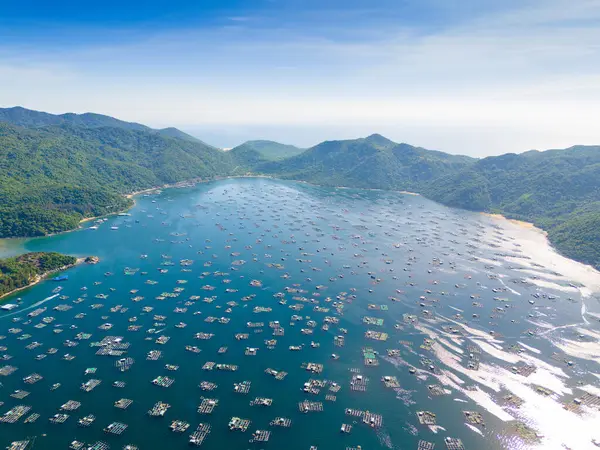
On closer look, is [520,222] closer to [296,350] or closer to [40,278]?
[296,350]

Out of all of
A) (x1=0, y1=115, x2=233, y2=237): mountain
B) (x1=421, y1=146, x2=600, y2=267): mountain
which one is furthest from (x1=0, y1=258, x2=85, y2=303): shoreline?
(x1=421, y1=146, x2=600, y2=267): mountain

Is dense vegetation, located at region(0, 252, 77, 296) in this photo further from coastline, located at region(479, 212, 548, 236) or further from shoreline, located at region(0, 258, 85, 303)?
coastline, located at region(479, 212, 548, 236)

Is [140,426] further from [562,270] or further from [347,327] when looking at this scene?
[562,270]

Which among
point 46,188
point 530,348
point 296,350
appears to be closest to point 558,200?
point 530,348

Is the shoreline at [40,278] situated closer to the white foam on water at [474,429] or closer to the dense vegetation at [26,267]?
the dense vegetation at [26,267]

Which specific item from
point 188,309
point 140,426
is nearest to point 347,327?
point 188,309

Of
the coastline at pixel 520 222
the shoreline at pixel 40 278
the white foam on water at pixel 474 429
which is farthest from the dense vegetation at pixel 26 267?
the coastline at pixel 520 222
